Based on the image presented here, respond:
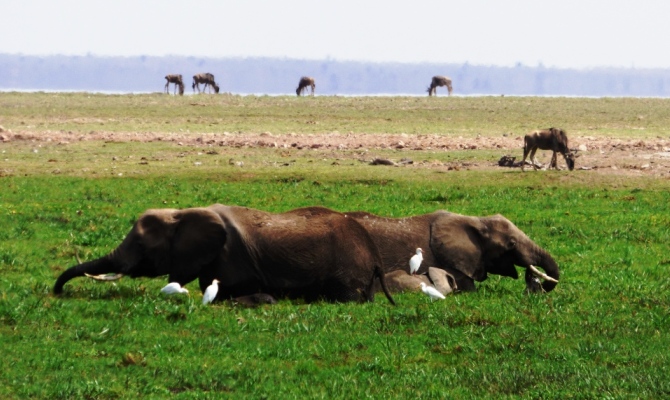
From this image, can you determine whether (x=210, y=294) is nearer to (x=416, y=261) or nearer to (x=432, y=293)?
(x=432, y=293)

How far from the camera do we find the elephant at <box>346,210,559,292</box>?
16.2m

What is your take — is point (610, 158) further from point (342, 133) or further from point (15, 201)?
point (15, 201)

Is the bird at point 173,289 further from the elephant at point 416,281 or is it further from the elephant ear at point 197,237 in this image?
the elephant at point 416,281

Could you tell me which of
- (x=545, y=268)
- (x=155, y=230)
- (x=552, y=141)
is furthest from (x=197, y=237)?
(x=552, y=141)

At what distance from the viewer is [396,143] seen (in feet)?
147

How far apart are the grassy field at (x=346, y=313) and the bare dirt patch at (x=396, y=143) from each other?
714 centimetres

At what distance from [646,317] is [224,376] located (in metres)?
5.53

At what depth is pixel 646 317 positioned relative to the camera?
14008mm

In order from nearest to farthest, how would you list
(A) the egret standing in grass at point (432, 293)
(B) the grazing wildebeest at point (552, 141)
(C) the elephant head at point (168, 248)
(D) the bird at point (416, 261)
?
(C) the elephant head at point (168, 248) → (A) the egret standing in grass at point (432, 293) → (D) the bird at point (416, 261) → (B) the grazing wildebeest at point (552, 141)

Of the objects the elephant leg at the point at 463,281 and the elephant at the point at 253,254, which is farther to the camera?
the elephant leg at the point at 463,281

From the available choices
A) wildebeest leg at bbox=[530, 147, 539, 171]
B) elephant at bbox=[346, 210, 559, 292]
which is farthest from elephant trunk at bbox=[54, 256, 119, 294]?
wildebeest leg at bbox=[530, 147, 539, 171]

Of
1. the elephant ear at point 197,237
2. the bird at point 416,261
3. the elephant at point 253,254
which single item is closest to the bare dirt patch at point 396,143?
the bird at point 416,261

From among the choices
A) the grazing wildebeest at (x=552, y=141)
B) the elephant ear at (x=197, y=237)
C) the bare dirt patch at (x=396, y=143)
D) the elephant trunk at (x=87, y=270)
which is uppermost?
the elephant ear at (x=197, y=237)

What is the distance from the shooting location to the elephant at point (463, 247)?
16219 millimetres
